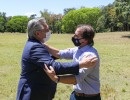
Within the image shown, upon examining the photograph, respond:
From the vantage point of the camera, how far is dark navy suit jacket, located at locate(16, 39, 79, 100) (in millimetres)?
4250

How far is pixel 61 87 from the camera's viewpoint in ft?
39.9

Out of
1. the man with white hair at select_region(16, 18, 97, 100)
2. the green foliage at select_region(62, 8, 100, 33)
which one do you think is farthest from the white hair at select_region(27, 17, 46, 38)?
the green foliage at select_region(62, 8, 100, 33)

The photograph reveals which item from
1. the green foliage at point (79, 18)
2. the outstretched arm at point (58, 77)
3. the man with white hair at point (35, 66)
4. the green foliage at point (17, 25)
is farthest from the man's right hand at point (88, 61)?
the green foliage at point (17, 25)

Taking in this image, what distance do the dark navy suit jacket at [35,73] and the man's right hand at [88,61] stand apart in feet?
0.21

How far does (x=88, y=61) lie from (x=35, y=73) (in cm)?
66

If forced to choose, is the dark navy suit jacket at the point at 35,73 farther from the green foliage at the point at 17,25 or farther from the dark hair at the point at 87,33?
the green foliage at the point at 17,25

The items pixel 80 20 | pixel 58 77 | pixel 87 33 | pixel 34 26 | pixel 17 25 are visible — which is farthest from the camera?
pixel 17 25

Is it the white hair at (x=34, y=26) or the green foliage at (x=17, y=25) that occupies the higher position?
the white hair at (x=34, y=26)

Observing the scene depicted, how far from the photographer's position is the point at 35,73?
14.5ft

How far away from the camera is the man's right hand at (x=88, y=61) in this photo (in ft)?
14.0

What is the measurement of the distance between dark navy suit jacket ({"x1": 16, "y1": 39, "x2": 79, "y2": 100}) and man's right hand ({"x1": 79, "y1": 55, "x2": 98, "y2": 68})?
0.06m

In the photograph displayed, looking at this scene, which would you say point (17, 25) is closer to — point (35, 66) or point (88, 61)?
point (35, 66)

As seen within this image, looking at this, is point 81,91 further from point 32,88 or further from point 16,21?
point 16,21

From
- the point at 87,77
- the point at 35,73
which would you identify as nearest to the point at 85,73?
the point at 87,77
